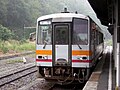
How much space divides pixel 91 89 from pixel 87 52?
2.07 m

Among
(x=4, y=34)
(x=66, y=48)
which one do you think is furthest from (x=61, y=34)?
(x=4, y=34)

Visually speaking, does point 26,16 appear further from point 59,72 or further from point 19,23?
point 59,72

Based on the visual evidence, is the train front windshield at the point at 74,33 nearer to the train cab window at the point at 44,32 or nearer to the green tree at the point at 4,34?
the train cab window at the point at 44,32

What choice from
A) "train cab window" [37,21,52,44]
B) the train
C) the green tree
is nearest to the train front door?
the train

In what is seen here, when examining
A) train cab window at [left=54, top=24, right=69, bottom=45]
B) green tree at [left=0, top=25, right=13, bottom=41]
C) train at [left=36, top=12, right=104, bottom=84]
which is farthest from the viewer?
green tree at [left=0, top=25, right=13, bottom=41]

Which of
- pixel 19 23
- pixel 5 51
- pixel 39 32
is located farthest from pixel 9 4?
pixel 39 32

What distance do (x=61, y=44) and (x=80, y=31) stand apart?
0.87 metres

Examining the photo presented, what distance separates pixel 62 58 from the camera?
33.1 feet

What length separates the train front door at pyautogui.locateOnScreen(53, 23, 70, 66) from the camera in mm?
10060

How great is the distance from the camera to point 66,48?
33.0 feet

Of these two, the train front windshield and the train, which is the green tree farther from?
the train front windshield

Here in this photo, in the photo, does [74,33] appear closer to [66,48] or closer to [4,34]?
[66,48]

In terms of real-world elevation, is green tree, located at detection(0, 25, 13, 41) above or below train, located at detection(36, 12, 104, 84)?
above

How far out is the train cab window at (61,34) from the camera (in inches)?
400
